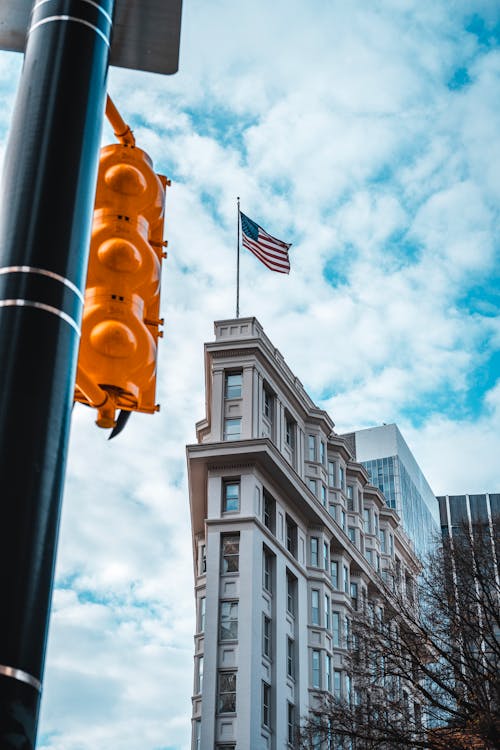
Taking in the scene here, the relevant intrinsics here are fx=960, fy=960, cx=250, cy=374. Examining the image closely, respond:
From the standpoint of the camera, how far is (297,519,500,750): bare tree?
2922cm

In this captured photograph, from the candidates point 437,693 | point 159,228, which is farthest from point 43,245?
point 437,693

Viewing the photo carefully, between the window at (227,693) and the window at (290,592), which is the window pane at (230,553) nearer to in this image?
the window at (227,693)

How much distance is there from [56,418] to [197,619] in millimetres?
50105

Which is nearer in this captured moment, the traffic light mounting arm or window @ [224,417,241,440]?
the traffic light mounting arm

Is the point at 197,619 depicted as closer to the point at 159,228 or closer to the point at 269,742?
the point at 269,742

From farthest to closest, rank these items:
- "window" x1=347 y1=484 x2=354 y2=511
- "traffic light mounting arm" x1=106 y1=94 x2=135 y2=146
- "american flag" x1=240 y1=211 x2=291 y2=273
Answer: "window" x1=347 y1=484 x2=354 y2=511, "american flag" x1=240 y1=211 x2=291 y2=273, "traffic light mounting arm" x1=106 y1=94 x2=135 y2=146

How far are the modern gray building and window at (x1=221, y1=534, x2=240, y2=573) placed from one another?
7011 cm

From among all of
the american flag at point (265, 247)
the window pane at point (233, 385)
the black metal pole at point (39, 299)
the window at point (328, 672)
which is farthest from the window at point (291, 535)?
the black metal pole at point (39, 299)

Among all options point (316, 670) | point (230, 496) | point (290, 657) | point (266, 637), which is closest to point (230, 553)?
point (230, 496)

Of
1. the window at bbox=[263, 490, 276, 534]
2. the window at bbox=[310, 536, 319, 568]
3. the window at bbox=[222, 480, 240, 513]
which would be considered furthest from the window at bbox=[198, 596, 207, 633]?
the window at bbox=[310, 536, 319, 568]

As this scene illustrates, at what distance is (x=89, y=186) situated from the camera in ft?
13.7

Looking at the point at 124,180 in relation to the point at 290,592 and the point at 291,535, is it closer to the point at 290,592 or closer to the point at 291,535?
the point at 290,592

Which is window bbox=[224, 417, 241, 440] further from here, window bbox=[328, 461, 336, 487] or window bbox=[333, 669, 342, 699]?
window bbox=[333, 669, 342, 699]

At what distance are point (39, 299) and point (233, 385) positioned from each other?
2072 inches
